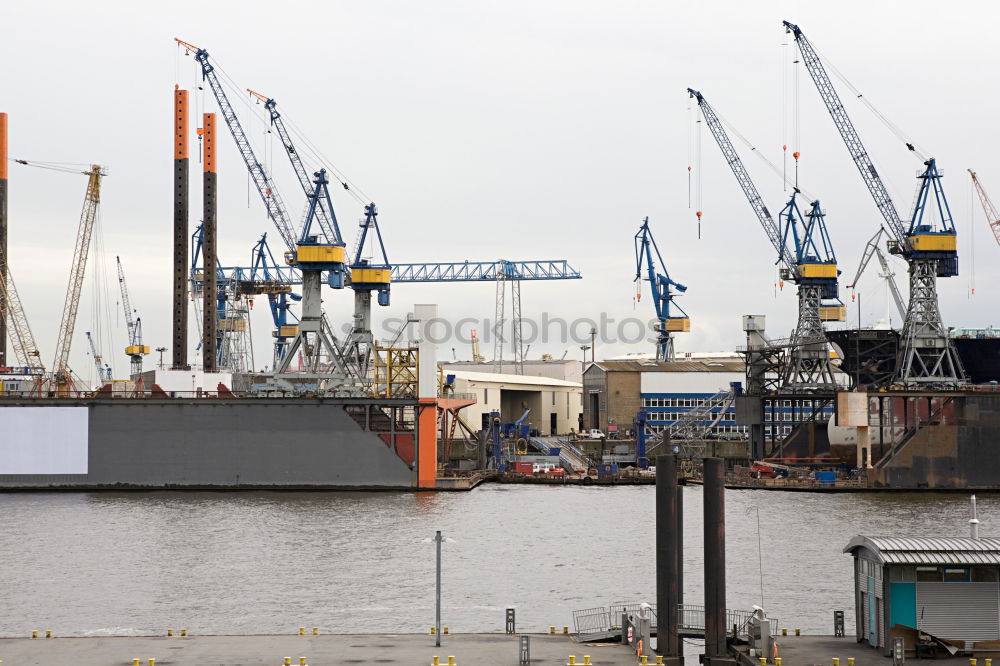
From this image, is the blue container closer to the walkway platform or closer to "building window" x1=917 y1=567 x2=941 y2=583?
the walkway platform

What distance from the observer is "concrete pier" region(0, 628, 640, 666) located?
24822 mm

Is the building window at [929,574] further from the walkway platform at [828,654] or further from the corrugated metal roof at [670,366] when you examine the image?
the corrugated metal roof at [670,366]

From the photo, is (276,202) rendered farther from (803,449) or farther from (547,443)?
(803,449)

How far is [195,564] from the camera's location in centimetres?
4584

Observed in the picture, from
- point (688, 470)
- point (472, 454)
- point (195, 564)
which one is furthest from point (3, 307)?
point (195, 564)

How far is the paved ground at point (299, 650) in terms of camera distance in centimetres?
2477

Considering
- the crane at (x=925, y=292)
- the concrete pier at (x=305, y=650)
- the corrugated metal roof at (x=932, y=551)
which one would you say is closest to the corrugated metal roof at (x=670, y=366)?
the crane at (x=925, y=292)

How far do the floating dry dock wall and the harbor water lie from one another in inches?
145

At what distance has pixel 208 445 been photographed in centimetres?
7844

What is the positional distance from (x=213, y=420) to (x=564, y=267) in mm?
93255

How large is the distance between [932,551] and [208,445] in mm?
60105

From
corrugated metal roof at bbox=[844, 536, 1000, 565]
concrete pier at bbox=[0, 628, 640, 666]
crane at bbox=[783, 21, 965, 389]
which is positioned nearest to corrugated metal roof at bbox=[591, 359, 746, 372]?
crane at bbox=[783, 21, 965, 389]

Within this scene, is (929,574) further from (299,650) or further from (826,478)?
(826,478)

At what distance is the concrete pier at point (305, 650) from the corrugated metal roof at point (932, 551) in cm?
550
